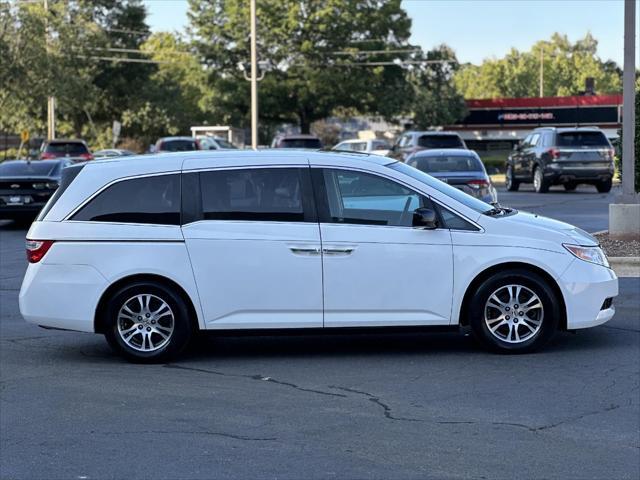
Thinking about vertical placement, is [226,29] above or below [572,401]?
above

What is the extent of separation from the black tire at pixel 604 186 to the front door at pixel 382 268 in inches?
918

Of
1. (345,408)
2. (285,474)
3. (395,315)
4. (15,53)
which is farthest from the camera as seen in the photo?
(15,53)

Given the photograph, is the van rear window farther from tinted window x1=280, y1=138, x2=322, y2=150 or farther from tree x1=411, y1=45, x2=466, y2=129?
tree x1=411, y1=45, x2=466, y2=129

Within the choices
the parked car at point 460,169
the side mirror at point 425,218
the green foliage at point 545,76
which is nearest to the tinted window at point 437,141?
the parked car at point 460,169

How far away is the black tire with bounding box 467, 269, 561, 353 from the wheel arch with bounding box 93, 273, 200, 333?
2300 millimetres

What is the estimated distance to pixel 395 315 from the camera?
8.94m

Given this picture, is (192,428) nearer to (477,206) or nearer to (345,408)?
(345,408)

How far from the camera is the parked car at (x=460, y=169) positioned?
20172 millimetres

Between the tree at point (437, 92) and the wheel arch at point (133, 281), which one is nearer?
the wheel arch at point (133, 281)

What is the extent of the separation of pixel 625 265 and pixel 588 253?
4985 millimetres

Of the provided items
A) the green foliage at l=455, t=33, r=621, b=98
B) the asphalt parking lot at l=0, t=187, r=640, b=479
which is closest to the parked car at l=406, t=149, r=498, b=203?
the asphalt parking lot at l=0, t=187, r=640, b=479

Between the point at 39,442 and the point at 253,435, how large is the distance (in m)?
1.31

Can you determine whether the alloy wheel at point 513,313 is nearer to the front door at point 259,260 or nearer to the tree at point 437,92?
the front door at point 259,260

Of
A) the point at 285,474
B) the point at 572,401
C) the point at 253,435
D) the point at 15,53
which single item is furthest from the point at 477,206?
the point at 15,53
